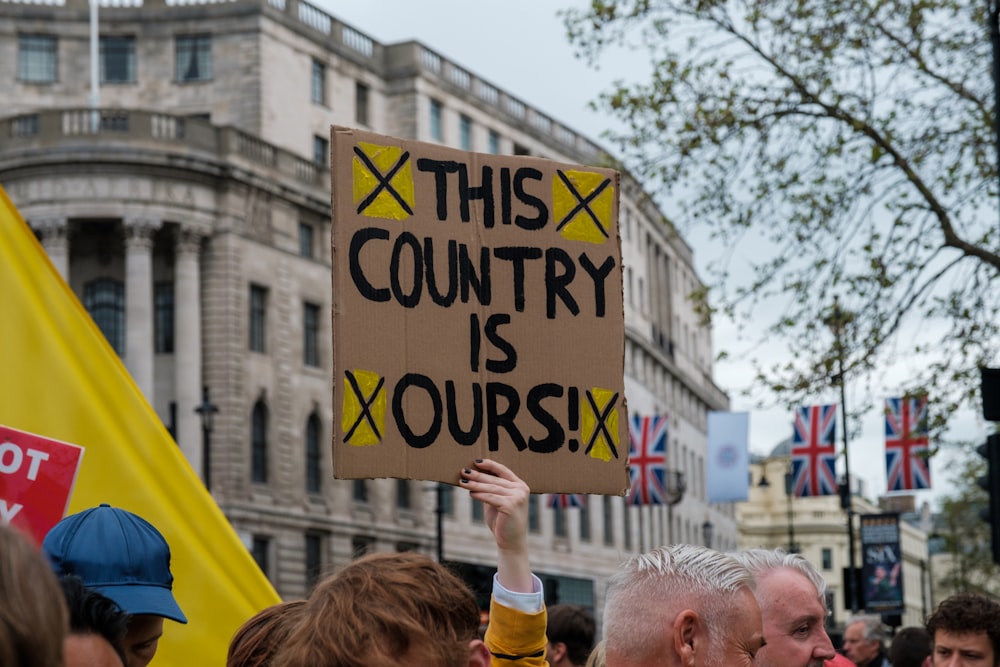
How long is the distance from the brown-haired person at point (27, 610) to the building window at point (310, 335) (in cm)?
4916

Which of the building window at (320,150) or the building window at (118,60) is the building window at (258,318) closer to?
the building window at (320,150)

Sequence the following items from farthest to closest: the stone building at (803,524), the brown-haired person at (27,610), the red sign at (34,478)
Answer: the stone building at (803,524), the red sign at (34,478), the brown-haired person at (27,610)

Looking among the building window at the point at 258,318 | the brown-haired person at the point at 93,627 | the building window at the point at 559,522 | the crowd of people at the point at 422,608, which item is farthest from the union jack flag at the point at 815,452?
the building window at the point at 559,522

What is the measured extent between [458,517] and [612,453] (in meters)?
52.2

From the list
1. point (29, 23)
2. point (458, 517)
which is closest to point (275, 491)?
point (458, 517)

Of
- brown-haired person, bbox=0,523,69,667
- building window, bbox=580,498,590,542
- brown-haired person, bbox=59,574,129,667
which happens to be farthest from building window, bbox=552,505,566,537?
brown-haired person, bbox=0,523,69,667

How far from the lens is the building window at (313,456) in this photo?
5084cm

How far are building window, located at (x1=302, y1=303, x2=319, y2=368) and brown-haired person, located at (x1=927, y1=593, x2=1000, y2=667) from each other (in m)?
45.2

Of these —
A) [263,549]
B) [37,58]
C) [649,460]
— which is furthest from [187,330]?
[649,460]

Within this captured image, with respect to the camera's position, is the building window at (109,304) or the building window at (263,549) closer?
the building window at (109,304)

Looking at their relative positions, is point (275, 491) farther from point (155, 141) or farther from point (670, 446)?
point (670, 446)

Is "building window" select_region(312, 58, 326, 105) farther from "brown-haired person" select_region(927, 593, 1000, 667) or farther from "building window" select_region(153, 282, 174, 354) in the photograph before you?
"brown-haired person" select_region(927, 593, 1000, 667)

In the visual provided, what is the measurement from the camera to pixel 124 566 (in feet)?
12.1

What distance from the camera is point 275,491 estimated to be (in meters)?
48.6
